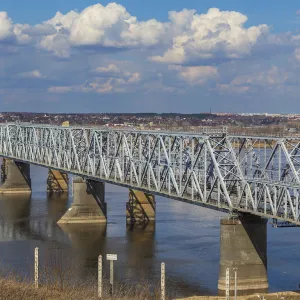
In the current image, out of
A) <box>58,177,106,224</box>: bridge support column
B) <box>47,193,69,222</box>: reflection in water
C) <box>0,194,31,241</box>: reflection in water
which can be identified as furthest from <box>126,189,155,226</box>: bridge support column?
<box>0,194,31,241</box>: reflection in water

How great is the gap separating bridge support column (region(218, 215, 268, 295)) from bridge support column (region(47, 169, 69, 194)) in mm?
74407

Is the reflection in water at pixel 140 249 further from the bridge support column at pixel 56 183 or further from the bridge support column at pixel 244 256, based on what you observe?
the bridge support column at pixel 56 183

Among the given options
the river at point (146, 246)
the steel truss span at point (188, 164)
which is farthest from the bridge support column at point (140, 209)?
the steel truss span at point (188, 164)

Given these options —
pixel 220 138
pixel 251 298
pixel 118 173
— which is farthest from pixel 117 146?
pixel 251 298

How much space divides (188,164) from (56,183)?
58.5 meters

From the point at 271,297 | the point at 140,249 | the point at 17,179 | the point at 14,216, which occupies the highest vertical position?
the point at 17,179

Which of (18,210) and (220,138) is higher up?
(220,138)

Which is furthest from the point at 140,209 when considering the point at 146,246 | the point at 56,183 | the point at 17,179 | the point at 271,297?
the point at 17,179

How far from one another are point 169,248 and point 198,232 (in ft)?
32.9

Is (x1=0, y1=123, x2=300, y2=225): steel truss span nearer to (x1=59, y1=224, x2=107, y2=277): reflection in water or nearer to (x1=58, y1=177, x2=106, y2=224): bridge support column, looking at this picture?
(x1=58, y1=177, x2=106, y2=224): bridge support column

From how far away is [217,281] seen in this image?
62281 mm

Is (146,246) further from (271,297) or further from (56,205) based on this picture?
(56,205)

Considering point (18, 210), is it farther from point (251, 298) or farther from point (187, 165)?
point (251, 298)

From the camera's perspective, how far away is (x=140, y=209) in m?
94.4
